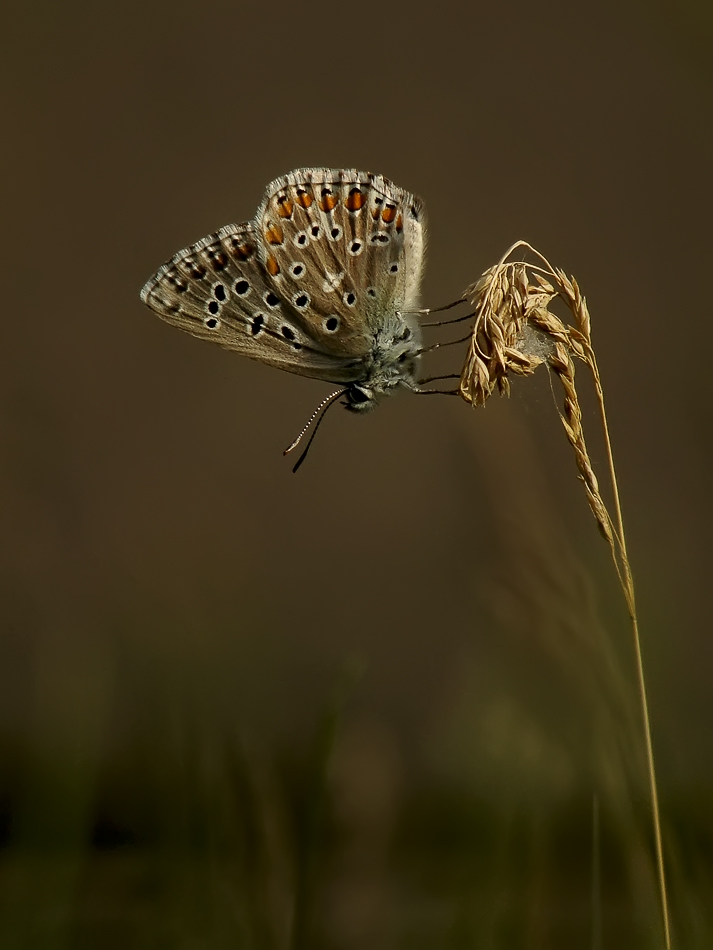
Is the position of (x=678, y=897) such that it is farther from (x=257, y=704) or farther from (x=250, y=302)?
(x=250, y=302)

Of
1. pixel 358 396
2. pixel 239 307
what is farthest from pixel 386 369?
pixel 239 307

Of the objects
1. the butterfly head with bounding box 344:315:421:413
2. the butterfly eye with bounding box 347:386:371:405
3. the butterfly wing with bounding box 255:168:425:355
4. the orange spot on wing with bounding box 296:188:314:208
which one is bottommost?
the butterfly eye with bounding box 347:386:371:405

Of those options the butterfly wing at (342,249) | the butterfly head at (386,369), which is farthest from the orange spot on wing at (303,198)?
the butterfly head at (386,369)

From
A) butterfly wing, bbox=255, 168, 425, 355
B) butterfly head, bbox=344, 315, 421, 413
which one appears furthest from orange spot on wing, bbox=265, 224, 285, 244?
butterfly head, bbox=344, 315, 421, 413

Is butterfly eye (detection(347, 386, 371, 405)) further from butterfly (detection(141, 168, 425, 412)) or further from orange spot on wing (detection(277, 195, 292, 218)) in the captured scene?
orange spot on wing (detection(277, 195, 292, 218))

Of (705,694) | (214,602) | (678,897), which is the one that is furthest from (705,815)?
(214,602)

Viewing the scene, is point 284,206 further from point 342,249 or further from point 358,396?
point 358,396

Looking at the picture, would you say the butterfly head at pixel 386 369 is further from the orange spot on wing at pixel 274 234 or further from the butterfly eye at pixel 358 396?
the orange spot on wing at pixel 274 234
